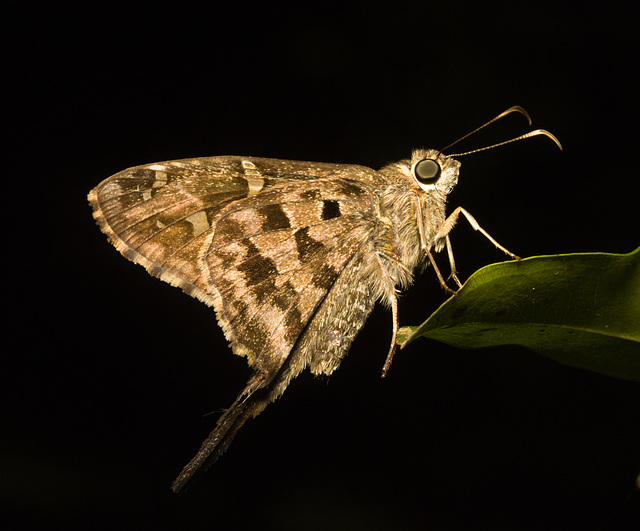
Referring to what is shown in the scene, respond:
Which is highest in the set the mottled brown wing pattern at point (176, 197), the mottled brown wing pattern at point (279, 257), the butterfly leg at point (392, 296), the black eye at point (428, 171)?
the mottled brown wing pattern at point (176, 197)

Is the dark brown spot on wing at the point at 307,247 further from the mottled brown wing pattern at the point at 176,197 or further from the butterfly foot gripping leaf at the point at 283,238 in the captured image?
the mottled brown wing pattern at the point at 176,197

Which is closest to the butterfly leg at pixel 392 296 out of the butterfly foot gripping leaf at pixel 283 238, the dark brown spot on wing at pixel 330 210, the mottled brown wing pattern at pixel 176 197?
the butterfly foot gripping leaf at pixel 283 238

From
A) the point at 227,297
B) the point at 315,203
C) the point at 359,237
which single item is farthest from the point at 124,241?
the point at 359,237

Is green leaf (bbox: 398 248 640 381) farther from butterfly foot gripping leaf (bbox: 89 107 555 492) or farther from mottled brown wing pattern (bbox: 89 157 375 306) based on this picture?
mottled brown wing pattern (bbox: 89 157 375 306)

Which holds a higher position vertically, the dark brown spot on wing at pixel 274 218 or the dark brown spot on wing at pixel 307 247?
the dark brown spot on wing at pixel 274 218

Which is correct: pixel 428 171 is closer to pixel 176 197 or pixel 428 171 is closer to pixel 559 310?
pixel 559 310

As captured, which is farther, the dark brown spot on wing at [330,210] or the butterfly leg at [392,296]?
the dark brown spot on wing at [330,210]

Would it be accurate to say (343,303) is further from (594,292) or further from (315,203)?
(594,292)
